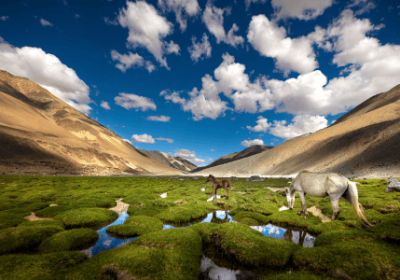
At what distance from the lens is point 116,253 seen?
29.0ft

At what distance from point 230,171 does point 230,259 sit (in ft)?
606

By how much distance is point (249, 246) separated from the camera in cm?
998

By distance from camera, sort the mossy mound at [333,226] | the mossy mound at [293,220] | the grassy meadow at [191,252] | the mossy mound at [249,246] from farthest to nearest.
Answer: the mossy mound at [293,220], the mossy mound at [333,226], the mossy mound at [249,246], the grassy meadow at [191,252]

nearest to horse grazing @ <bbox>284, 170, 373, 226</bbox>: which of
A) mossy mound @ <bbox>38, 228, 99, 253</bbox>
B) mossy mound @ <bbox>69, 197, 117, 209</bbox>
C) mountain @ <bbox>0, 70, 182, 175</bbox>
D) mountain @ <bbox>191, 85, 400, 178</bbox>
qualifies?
mossy mound @ <bbox>38, 228, 99, 253</bbox>

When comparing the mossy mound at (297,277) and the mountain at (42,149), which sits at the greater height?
the mountain at (42,149)

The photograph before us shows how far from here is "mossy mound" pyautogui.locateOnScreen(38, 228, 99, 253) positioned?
10227 mm

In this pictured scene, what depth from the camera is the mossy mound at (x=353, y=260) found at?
23.4ft

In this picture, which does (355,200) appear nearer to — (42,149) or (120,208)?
(120,208)

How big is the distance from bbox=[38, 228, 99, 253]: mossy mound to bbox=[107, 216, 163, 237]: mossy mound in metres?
1.39

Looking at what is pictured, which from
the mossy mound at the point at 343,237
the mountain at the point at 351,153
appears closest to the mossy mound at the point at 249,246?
the mossy mound at the point at 343,237

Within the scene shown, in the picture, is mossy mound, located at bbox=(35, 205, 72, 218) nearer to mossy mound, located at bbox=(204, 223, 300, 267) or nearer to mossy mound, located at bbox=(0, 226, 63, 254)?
A: mossy mound, located at bbox=(0, 226, 63, 254)

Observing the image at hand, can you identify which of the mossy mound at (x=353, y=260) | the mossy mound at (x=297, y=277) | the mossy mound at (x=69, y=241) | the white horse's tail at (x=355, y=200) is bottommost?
the mossy mound at (x=69, y=241)

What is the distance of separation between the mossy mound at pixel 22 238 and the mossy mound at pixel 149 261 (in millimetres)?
5676

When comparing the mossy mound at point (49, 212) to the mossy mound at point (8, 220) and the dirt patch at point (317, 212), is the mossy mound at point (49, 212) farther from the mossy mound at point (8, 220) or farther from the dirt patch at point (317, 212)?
the dirt patch at point (317, 212)
